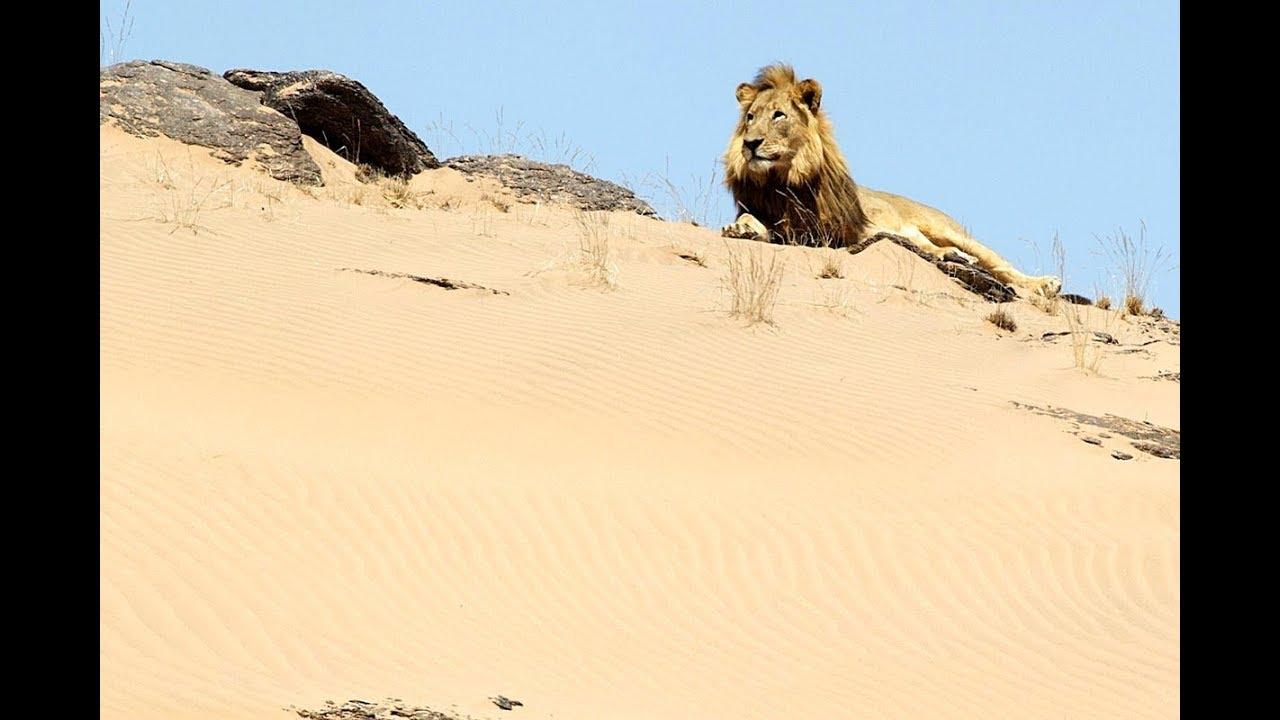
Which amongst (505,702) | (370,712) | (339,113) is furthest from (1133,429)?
(339,113)

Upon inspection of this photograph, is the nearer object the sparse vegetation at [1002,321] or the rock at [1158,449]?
the rock at [1158,449]

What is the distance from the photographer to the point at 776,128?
592 inches

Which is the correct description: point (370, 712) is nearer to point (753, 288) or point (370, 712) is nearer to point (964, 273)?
point (753, 288)

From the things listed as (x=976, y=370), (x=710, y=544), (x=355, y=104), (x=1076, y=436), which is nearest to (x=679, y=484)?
(x=710, y=544)

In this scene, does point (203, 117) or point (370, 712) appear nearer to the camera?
point (370, 712)

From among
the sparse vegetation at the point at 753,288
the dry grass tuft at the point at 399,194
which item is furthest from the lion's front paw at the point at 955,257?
the dry grass tuft at the point at 399,194

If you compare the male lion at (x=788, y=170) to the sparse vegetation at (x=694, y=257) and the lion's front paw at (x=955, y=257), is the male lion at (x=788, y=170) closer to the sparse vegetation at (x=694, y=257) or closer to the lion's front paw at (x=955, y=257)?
the lion's front paw at (x=955, y=257)

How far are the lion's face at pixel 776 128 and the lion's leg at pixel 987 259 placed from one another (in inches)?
93.4

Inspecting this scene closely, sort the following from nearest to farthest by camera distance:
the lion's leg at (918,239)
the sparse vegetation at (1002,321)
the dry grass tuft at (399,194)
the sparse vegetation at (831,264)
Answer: the sparse vegetation at (1002,321) → the sparse vegetation at (831,264) → the lion's leg at (918,239) → the dry grass tuft at (399,194)

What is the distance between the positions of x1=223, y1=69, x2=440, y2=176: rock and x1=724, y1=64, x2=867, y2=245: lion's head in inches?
178

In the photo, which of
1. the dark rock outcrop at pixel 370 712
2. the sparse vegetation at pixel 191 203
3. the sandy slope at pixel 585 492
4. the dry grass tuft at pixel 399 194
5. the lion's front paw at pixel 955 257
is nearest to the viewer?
the dark rock outcrop at pixel 370 712

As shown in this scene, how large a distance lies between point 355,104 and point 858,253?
246 inches

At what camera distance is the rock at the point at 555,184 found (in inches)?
677

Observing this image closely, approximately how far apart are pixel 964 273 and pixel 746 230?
2.23 metres
